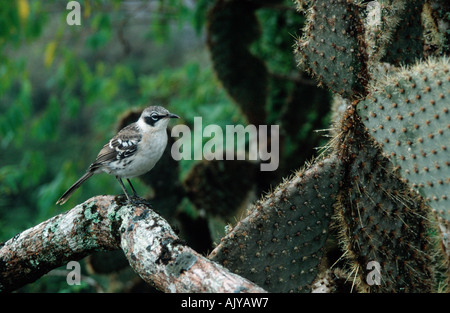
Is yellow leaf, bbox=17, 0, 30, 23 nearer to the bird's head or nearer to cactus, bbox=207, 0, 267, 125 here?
cactus, bbox=207, 0, 267, 125

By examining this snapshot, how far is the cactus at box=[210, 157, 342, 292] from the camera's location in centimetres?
294

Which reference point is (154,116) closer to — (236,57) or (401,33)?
(401,33)

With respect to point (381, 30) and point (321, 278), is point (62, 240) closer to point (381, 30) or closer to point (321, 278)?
point (321, 278)

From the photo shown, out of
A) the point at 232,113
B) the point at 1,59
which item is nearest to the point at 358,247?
the point at 232,113

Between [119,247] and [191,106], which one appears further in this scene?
[191,106]

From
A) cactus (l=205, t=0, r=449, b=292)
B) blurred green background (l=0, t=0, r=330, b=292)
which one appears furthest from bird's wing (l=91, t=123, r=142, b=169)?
cactus (l=205, t=0, r=449, b=292)

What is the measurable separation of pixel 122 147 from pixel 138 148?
123mm

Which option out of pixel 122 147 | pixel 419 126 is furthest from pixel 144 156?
pixel 419 126

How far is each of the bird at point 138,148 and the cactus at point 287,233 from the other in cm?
83

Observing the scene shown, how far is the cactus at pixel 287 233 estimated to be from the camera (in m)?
2.94

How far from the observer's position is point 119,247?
307cm

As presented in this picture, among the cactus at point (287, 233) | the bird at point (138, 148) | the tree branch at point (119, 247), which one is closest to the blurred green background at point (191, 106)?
the cactus at point (287, 233)

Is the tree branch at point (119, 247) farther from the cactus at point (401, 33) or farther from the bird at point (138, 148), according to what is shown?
the cactus at point (401, 33)

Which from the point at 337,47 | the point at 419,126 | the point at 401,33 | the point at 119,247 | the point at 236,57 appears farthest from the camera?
the point at 236,57
